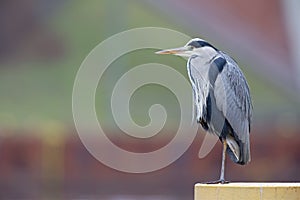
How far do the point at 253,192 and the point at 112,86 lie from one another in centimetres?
1289

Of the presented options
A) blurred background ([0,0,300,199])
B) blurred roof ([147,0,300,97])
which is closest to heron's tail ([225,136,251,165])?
blurred background ([0,0,300,199])

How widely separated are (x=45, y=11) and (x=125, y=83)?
25.6 feet

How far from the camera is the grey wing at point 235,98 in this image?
12.7 feet

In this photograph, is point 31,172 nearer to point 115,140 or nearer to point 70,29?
point 115,140

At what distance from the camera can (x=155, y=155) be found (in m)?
9.72

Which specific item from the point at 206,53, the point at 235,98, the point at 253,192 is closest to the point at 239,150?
the point at 235,98

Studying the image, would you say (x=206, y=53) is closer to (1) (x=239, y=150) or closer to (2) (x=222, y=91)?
(2) (x=222, y=91)

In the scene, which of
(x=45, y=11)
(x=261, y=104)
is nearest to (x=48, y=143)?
(x=261, y=104)

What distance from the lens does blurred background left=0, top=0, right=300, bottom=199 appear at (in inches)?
376

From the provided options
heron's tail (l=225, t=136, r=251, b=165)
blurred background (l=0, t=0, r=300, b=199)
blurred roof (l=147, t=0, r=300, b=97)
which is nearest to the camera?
heron's tail (l=225, t=136, r=251, b=165)

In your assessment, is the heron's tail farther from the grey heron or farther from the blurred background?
the blurred background

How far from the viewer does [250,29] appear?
19578 mm

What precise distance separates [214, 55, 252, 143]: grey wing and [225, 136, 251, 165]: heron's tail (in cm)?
2

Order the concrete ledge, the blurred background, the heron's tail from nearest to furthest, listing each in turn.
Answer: the concrete ledge < the heron's tail < the blurred background
